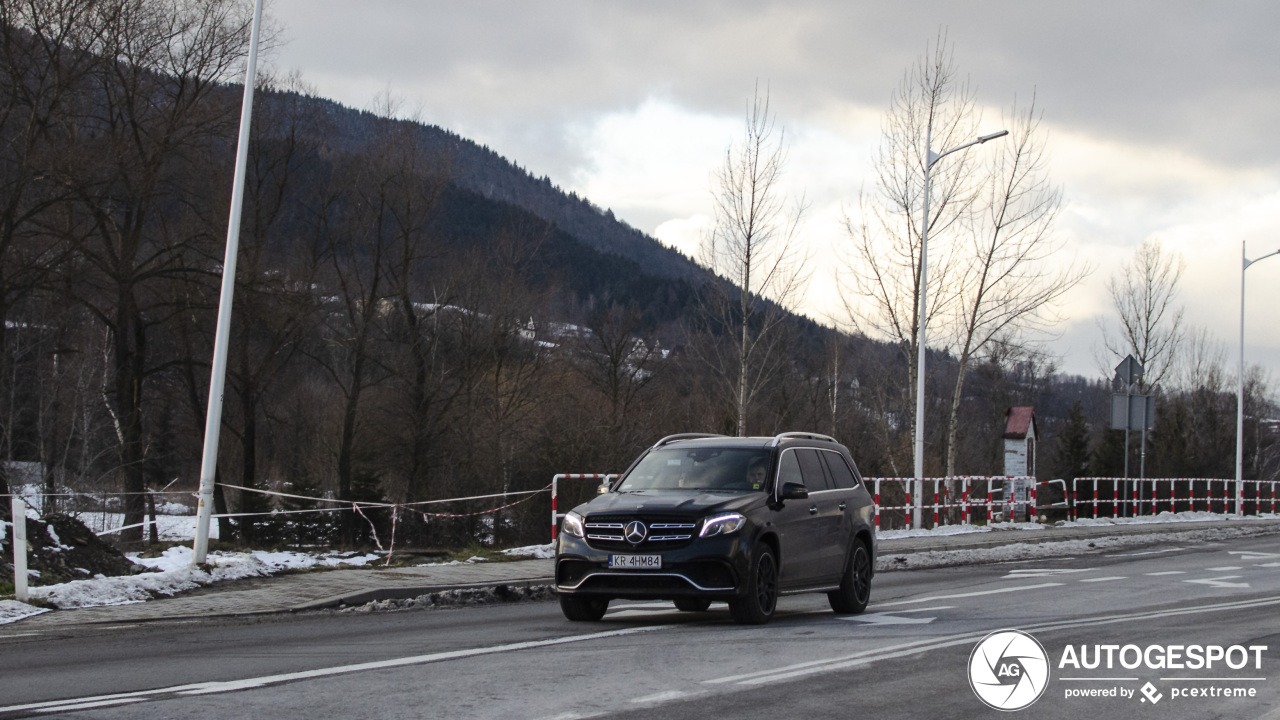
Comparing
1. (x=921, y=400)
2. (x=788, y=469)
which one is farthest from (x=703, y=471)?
(x=921, y=400)

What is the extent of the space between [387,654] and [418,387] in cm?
3855

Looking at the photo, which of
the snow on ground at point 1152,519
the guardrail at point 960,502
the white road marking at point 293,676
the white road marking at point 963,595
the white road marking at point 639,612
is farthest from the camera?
the snow on ground at point 1152,519

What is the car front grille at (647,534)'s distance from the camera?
35.0 ft

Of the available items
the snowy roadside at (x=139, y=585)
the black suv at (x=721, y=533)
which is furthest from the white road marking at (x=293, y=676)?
the snowy roadside at (x=139, y=585)

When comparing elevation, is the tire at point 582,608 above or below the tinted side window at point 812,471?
below

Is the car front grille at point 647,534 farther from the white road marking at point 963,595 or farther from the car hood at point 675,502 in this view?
the white road marking at point 963,595

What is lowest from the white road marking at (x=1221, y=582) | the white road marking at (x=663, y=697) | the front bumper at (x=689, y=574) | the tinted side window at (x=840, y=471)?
the white road marking at (x=1221, y=582)

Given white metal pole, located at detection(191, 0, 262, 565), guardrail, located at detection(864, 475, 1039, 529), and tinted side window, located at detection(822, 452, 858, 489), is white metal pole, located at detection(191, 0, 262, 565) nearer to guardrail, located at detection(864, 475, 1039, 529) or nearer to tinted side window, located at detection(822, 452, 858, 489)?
tinted side window, located at detection(822, 452, 858, 489)

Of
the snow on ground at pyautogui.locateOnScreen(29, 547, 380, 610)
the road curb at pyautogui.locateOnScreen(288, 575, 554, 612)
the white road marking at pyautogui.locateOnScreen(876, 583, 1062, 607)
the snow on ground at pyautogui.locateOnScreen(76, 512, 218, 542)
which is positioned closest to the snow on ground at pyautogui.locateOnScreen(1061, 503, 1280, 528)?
the white road marking at pyautogui.locateOnScreen(876, 583, 1062, 607)

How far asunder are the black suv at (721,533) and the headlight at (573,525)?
17 millimetres

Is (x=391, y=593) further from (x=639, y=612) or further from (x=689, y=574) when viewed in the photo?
(x=689, y=574)

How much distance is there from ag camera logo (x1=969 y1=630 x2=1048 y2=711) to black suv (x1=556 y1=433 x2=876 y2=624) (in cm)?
210

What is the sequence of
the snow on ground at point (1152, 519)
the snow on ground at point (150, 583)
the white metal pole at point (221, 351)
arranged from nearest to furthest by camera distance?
the snow on ground at point (150, 583), the white metal pole at point (221, 351), the snow on ground at point (1152, 519)

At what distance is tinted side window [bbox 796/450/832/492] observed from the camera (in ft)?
41.3
